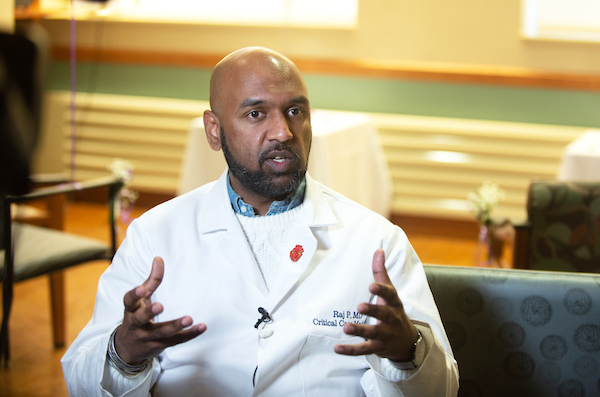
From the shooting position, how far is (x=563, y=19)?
3.94 metres

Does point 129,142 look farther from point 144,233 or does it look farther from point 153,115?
point 144,233

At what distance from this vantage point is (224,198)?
4.13 ft

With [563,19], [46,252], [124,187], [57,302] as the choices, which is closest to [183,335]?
[46,252]

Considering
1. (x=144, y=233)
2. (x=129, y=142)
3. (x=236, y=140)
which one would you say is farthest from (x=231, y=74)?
(x=129, y=142)

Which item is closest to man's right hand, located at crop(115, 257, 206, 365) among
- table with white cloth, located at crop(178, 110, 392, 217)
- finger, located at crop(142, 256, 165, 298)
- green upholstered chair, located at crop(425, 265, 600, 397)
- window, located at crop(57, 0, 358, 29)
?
finger, located at crop(142, 256, 165, 298)

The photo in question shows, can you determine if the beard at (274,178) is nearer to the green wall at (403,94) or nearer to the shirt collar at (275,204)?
the shirt collar at (275,204)

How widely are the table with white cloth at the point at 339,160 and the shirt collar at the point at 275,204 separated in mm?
1648

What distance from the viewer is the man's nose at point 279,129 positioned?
1200 millimetres

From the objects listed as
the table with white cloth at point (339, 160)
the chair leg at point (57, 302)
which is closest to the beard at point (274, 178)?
the chair leg at point (57, 302)

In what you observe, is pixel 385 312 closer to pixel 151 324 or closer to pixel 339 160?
pixel 151 324

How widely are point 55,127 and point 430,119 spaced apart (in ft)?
9.45

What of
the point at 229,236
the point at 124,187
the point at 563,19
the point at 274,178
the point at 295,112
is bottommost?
the point at 124,187

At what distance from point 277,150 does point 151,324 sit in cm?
45

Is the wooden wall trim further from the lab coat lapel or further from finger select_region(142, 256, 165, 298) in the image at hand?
finger select_region(142, 256, 165, 298)
